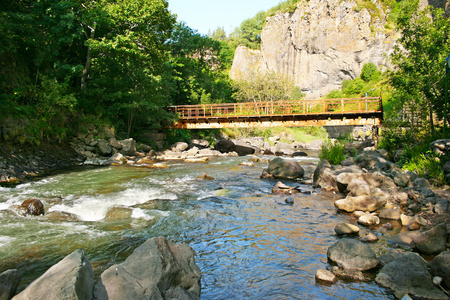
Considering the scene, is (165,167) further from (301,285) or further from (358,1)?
(358,1)

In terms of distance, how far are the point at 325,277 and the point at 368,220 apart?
3.43 m

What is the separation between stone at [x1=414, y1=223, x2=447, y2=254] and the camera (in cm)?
611

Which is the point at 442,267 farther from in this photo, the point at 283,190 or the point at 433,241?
the point at 283,190

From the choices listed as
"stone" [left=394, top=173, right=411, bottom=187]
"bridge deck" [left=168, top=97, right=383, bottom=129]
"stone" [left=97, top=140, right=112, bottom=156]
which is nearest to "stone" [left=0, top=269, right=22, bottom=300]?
"stone" [left=394, top=173, right=411, bottom=187]

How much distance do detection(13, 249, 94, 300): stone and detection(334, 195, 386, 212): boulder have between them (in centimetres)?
766

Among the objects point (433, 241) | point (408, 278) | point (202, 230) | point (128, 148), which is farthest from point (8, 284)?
point (128, 148)

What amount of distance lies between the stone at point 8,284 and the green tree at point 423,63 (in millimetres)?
16004

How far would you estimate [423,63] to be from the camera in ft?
46.8

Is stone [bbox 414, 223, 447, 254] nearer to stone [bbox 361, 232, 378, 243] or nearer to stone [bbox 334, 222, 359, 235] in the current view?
stone [bbox 361, 232, 378, 243]

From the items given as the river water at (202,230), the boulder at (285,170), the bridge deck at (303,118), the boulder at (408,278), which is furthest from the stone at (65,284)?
the bridge deck at (303,118)

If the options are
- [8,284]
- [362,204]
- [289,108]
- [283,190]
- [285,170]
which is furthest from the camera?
[289,108]

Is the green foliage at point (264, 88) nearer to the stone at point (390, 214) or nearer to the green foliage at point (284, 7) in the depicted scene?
the green foliage at point (284, 7)

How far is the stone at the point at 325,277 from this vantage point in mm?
5297

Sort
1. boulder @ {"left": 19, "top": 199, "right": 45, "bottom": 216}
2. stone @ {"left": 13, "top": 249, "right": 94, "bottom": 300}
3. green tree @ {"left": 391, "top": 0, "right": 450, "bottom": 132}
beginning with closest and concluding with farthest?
stone @ {"left": 13, "top": 249, "right": 94, "bottom": 300} < boulder @ {"left": 19, "top": 199, "right": 45, "bottom": 216} < green tree @ {"left": 391, "top": 0, "right": 450, "bottom": 132}
